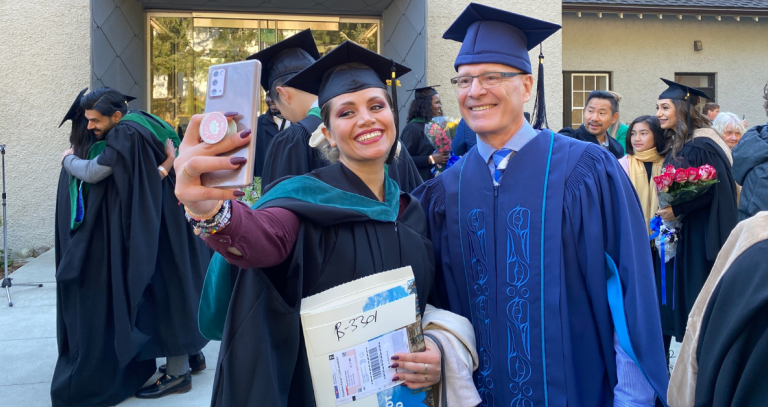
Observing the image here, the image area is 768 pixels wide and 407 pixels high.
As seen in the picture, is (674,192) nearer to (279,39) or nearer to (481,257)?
(481,257)

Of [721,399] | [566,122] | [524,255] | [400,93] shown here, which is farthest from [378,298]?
[566,122]

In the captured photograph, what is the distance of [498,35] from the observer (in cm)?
203

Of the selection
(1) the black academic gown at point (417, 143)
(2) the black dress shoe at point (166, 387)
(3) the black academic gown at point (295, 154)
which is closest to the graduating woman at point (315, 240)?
(3) the black academic gown at point (295, 154)

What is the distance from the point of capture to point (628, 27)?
11062 mm

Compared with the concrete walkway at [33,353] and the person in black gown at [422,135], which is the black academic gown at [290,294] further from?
the person in black gown at [422,135]

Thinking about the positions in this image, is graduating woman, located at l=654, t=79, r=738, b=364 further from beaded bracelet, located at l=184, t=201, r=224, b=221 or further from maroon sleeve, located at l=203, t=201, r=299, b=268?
beaded bracelet, located at l=184, t=201, r=224, b=221

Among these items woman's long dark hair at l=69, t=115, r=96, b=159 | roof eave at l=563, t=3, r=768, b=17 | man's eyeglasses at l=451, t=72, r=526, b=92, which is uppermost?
roof eave at l=563, t=3, r=768, b=17

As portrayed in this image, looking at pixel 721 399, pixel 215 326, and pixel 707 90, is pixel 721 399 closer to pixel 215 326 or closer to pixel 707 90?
pixel 215 326

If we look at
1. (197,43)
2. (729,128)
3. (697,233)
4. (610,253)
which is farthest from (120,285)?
(729,128)

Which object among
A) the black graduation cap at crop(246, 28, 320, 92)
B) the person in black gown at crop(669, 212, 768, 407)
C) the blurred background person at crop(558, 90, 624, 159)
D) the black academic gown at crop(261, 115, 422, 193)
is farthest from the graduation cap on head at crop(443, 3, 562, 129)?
the blurred background person at crop(558, 90, 624, 159)

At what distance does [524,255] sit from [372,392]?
2.16 feet

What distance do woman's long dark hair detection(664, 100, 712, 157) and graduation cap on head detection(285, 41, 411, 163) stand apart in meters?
3.40

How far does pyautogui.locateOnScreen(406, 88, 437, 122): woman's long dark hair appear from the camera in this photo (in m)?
6.70

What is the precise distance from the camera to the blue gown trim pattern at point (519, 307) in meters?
1.83
